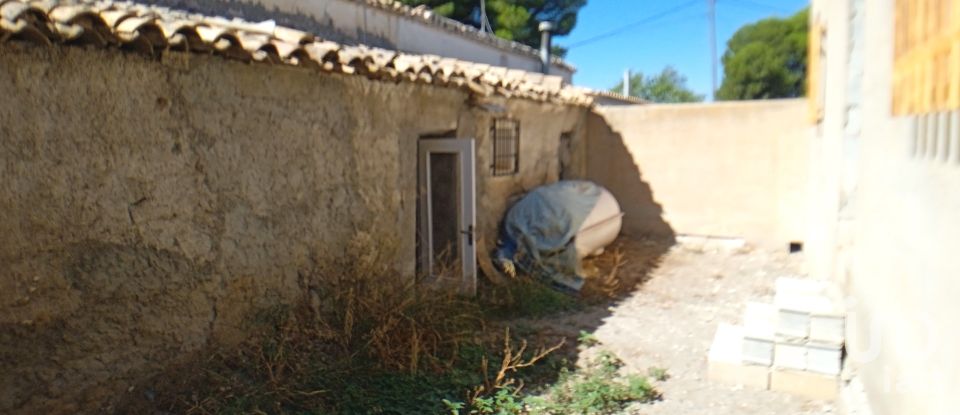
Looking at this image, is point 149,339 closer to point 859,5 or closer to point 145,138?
point 145,138

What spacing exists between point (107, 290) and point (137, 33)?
123cm

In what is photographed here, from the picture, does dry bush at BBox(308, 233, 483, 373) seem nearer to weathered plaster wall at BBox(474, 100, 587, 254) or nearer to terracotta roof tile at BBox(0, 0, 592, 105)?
terracotta roof tile at BBox(0, 0, 592, 105)

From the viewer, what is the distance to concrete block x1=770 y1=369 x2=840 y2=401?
4.15 m

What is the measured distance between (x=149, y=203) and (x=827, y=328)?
4109mm

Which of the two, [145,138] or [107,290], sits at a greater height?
Result: [145,138]

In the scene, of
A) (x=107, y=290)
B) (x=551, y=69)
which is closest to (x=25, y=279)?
(x=107, y=290)

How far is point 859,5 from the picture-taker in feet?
15.2

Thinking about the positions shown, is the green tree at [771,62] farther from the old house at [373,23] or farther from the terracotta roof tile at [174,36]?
the terracotta roof tile at [174,36]

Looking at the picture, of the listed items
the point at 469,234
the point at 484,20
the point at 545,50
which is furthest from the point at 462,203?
the point at 484,20

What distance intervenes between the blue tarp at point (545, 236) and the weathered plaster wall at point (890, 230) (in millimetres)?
2562

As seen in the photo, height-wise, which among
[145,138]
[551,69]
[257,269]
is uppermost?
[551,69]

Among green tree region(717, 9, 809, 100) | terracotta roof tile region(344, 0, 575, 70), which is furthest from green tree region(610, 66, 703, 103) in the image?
terracotta roof tile region(344, 0, 575, 70)

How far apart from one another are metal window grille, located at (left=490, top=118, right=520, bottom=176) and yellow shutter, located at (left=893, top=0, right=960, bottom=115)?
15.1 ft

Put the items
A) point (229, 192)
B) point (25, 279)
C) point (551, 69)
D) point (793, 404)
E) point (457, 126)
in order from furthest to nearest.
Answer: point (551, 69) < point (457, 126) < point (793, 404) < point (229, 192) < point (25, 279)
